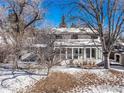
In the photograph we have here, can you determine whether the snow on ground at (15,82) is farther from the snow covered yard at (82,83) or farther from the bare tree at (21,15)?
the bare tree at (21,15)

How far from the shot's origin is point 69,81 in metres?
12.5

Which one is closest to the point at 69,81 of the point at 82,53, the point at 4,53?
the point at 4,53

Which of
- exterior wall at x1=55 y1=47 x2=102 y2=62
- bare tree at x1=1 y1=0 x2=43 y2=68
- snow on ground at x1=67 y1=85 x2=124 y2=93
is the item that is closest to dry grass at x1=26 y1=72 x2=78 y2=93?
snow on ground at x1=67 y1=85 x2=124 y2=93

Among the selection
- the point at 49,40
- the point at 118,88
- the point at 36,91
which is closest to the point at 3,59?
the point at 49,40

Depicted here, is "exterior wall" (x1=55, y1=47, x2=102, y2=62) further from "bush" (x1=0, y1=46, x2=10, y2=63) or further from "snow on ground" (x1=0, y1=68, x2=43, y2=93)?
"snow on ground" (x1=0, y1=68, x2=43, y2=93)

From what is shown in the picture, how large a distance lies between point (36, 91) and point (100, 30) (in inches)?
358

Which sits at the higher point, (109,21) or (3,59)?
(109,21)

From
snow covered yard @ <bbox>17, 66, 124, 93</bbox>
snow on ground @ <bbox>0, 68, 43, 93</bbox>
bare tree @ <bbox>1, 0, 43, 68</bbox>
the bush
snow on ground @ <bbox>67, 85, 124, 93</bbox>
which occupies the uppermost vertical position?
bare tree @ <bbox>1, 0, 43, 68</bbox>

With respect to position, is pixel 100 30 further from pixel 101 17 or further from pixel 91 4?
pixel 91 4

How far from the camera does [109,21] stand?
54.4 ft

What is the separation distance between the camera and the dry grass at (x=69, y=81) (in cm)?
1112

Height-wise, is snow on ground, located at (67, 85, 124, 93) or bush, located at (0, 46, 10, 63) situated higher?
bush, located at (0, 46, 10, 63)

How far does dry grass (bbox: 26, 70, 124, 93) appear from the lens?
36.5 ft

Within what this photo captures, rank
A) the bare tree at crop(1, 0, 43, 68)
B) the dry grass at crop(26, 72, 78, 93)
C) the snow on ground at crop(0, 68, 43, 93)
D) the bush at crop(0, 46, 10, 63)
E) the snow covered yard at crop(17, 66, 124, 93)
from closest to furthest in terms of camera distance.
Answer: the snow on ground at crop(0, 68, 43, 93)
the dry grass at crop(26, 72, 78, 93)
the snow covered yard at crop(17, 66, 124, 93)
the bush at crop(0, 46, 10, 63)
the bare tree at crop(1, 0, 43, 68)
